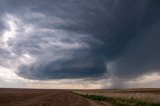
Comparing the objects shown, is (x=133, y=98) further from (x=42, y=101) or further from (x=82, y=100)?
(x=42, y=101)

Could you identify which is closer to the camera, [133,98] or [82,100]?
[133,98]

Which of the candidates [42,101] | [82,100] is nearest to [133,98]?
[82,100]

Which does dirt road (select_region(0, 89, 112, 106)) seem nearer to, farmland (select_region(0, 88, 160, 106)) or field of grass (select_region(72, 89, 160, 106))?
farmland (select_region(0, 88, 160, 106))

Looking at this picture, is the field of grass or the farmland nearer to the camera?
the farmland

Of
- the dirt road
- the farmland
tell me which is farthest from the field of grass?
the dirt road

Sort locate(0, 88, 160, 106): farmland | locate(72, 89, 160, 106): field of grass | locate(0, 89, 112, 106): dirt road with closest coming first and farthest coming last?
1. locate(0, 89, 112, 106): dirt road
2. locate(0, 88, 160, 106): farmland
3. locate(72, 89, 160, 106): field of grass

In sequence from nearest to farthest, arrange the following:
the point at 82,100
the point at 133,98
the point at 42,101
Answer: the point at 42,101 → the point at 133,98 → the point at 82,100

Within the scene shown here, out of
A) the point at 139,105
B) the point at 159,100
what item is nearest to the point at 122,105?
the point at 139,105

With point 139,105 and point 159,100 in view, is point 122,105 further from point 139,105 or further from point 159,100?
point 159,100

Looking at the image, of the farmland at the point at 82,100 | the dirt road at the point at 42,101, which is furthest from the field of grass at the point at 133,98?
the dirt road at the point at 42,101

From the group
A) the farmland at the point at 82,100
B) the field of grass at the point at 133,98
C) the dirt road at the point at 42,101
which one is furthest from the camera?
the field of grass at the point at 133,98

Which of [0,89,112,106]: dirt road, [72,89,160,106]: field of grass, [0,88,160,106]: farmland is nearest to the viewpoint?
[0,89,112,106]: dirt road

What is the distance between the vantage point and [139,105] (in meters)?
34.0

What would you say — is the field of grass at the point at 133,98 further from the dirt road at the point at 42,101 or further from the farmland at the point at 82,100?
the dirt road at the point at 42,101
